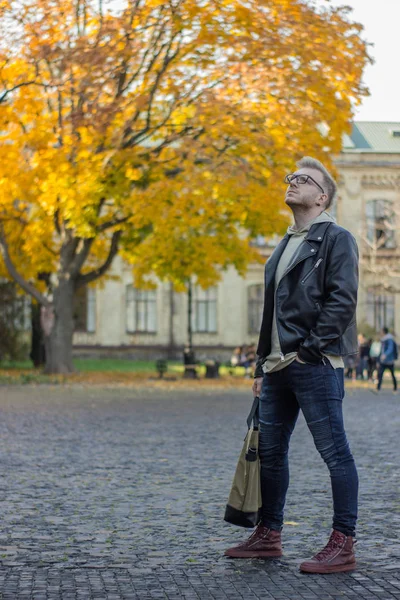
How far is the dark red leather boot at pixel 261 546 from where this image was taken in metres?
6.70

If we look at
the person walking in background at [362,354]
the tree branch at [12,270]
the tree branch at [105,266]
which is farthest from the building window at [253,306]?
the tree branch at [12,270]

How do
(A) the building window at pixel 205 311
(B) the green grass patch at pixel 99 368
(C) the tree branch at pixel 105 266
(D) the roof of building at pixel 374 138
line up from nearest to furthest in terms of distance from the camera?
(B) the green grass patch at pixel 99 368, (C) the tree branch at pixel 105 266, (A) the building window at pixel 205 311, (D) the roof of building at pixel 374 138

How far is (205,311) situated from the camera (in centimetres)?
6106

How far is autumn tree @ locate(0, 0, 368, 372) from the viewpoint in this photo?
86.3ft

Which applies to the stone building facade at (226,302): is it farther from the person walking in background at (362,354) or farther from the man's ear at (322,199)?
the man's ear at (322,199)

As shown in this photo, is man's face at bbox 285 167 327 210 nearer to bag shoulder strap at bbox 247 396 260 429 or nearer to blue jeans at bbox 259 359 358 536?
Result: blue jeans at bbox 259 359 358 536

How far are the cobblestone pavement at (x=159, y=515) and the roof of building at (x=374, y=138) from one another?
48409mm

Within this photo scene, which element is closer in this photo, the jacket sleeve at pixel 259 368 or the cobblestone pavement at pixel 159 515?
the cobblestone pavement at pixel 159 515

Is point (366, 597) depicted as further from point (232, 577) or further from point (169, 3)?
point (169, 3)

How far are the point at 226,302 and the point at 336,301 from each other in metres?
54.5

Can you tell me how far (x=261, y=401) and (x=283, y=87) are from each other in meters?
21.7

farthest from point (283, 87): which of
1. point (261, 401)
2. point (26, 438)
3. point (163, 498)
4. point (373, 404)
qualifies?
point (261, 401)

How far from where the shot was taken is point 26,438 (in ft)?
48.2

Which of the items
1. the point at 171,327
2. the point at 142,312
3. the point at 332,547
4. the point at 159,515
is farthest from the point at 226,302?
the point at 332,547
